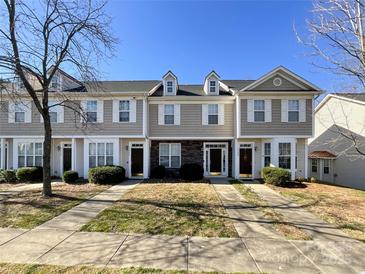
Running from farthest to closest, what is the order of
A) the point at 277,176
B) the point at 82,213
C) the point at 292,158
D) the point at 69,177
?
the point at 292,158 → the point at 69,177 → the point at 277,176 → the point at 82,213

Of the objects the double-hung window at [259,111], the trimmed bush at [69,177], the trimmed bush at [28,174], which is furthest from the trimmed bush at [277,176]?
A: the trimmed bush at [28,174]

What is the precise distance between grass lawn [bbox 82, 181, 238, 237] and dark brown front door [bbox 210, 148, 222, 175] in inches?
273

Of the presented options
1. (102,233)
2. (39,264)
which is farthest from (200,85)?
(39,264)

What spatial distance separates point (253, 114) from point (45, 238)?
13345 millimetres

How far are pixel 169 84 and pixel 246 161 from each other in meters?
7.76

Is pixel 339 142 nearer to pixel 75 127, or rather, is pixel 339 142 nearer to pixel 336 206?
pixel 336 206

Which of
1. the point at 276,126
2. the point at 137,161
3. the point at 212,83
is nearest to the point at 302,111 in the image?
the point at 276,126

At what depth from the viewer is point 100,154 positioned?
16172mm

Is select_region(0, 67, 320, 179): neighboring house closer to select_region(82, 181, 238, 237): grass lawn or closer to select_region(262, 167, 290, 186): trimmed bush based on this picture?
select_region(262, 167, 290, 186): trimmed bush

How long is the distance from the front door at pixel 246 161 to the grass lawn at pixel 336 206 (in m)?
3.19

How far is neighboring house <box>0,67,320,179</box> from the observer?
15.7 m

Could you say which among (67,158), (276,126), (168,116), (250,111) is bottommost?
(67,158)

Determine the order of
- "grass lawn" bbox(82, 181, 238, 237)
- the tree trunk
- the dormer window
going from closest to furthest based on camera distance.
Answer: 1. "grass lawn" bbox(82, 181, 238, 237)
2. the tree trunk
3. the dormer window

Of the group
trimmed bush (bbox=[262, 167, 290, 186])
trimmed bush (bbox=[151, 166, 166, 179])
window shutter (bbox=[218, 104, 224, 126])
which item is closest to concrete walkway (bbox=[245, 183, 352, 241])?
trimmed bush (bbox=[262, 167, 290, 186])
